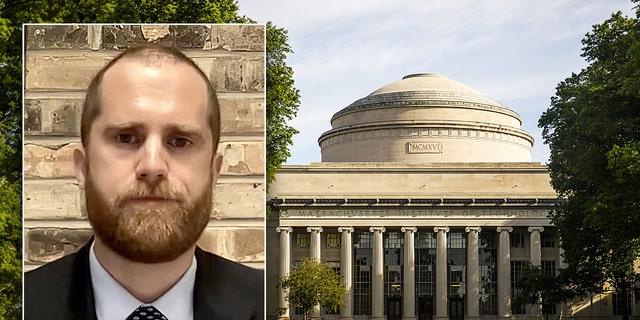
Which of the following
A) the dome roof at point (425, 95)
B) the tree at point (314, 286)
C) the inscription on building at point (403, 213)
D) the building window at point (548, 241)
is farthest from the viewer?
the dome roof at point (425, 95)

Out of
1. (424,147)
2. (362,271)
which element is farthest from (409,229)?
(424,147)

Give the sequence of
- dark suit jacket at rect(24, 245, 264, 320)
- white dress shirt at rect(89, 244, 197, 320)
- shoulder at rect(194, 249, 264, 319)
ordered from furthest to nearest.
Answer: shoulder at rect(194, 249, 264, 319)
dark suit jacket at rect(24, 245, 264, 320)
white dress shirt at rect(89, 244, 197, 320)

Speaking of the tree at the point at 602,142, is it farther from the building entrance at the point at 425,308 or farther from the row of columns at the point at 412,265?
the building entrance at the point at 425,308

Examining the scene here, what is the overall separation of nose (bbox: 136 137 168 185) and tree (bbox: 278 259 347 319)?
61164mm

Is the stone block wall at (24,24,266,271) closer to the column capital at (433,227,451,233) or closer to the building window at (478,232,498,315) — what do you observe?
the column capital at (433,227,451,233)

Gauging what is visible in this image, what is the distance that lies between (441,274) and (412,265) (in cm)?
272

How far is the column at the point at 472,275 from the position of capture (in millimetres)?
80000

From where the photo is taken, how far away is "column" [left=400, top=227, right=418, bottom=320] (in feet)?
264

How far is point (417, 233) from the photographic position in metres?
83.3

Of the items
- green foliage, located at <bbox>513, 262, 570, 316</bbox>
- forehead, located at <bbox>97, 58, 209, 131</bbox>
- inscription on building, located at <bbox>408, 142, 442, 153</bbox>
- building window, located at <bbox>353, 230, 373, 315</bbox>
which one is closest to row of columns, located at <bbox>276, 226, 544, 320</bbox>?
building window, located at <bbox>353, 230, 373, 315</bbox>

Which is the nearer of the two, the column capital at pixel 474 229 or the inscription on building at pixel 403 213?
the column capital at pixel 474 229

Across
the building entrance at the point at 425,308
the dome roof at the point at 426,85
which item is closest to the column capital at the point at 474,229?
the building entrance at the point at 425,308

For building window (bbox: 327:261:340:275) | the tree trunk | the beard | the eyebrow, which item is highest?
the eyebrow

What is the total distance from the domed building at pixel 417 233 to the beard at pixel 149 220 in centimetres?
6988
